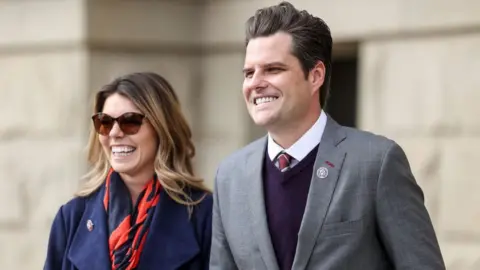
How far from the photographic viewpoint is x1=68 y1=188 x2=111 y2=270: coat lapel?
4.41 metres

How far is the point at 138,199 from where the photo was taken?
458 cm

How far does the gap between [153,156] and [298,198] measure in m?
1.08

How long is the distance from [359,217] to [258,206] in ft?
1.20

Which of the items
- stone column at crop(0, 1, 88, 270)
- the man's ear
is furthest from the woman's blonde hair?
stone column at crop(0, 1, 88, 270)

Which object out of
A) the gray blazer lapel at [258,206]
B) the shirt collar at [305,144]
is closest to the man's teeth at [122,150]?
the gray blazer lapel at [258,206]

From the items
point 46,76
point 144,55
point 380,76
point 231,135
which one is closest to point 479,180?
point 380,76

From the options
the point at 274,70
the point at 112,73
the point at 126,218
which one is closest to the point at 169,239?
the point at 126,218

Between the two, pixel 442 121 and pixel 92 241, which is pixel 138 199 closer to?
pixel 92 241

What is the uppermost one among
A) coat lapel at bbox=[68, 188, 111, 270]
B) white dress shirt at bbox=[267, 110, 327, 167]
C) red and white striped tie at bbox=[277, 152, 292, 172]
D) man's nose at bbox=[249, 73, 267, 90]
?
man's nose at bbox=[249, 73, 267, 90]

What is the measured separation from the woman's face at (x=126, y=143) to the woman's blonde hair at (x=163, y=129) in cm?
3

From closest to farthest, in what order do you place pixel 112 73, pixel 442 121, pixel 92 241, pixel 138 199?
1. pixel 92 241
2. pixel 138 199
3. pixel 442 121
4. pixel 112 73

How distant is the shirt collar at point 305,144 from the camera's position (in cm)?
373

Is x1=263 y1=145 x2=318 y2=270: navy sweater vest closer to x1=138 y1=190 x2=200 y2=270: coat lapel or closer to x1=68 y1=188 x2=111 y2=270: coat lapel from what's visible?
x1=138 y1=190 x2=200 y2=270: coat lapel

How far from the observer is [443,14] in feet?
20.9
